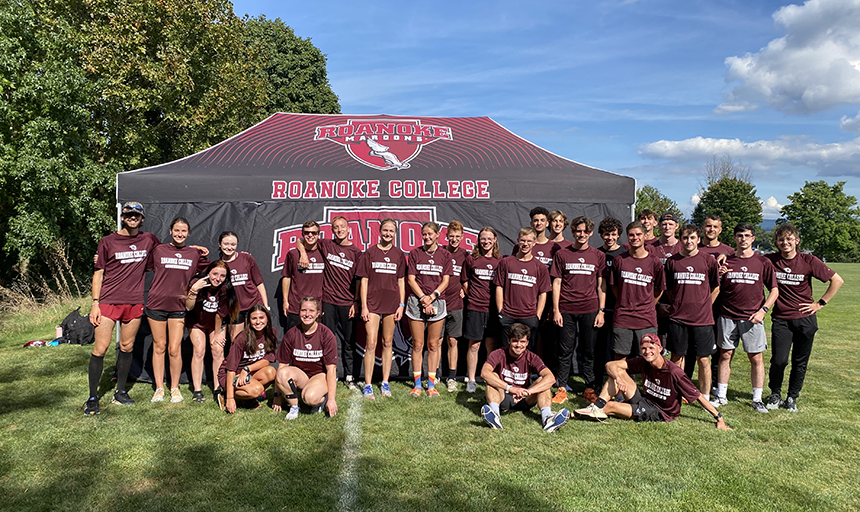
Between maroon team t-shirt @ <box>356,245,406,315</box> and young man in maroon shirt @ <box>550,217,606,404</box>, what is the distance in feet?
5.06

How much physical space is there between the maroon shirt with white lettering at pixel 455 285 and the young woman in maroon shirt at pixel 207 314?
2.02 m

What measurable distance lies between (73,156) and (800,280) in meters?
13.8

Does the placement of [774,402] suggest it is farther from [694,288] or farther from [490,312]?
[490,312]

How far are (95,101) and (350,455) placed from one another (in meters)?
13.2

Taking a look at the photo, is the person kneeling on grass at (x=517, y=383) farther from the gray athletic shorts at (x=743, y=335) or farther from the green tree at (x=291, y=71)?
the green tree at (x=291, y=71)

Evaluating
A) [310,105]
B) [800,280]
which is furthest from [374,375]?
[310,105]

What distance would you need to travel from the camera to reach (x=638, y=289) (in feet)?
15.1

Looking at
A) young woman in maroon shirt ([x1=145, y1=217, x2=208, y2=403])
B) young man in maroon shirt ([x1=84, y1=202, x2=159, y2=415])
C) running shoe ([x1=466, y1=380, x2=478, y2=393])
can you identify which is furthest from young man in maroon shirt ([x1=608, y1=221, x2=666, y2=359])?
young man in maroon shirt ([x1=84, y1=202, x2=159, y2=415])

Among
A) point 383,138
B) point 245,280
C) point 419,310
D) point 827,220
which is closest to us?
point 245,280

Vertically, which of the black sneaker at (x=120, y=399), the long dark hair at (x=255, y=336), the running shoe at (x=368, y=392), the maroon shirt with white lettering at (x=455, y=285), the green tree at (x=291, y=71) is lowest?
the black sneaker at (x=120, y=399)

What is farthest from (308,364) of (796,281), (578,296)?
(796,281)

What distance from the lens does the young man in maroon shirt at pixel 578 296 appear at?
16.0 ft

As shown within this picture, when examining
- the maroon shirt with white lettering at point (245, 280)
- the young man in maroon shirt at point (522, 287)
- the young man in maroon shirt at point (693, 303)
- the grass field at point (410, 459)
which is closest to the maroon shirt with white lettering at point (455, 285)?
the young man in maroon shirt at point (522, 287)

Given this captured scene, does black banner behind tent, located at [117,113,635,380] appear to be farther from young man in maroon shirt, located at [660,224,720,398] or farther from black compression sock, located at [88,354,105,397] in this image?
young man in maroon shirt, located at [660,224,720,398]
